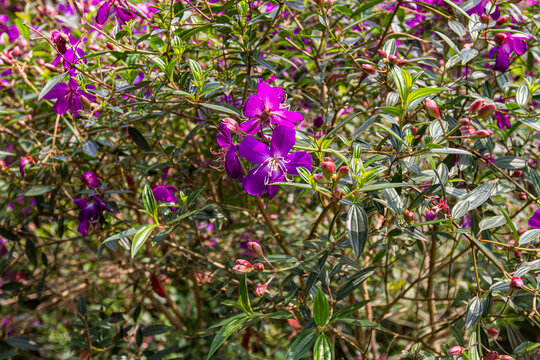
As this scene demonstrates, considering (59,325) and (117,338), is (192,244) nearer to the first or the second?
(117,338)

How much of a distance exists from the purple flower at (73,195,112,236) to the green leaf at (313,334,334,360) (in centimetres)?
84

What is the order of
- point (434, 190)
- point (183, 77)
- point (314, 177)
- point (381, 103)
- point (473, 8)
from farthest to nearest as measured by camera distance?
1. point (381, 103)
2. point (473, 8)
3. point (183, 77)
4. point (434, 190)
5. point (314, 177)

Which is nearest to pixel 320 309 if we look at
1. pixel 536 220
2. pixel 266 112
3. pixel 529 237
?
pixel 266 112

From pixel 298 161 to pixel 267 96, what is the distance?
141mm

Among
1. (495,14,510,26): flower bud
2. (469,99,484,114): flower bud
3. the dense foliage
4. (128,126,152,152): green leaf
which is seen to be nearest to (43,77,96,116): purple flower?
the dense foliage

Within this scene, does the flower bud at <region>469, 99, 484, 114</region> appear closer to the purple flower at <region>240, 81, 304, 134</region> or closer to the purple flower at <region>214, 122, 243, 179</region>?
the purple flower at <region>240, 81, 304, 134</region>

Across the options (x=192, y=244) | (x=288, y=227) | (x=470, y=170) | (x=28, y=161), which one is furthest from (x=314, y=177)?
(x=288, y=227)

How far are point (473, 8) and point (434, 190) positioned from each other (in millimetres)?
576

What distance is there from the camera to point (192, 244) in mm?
1885

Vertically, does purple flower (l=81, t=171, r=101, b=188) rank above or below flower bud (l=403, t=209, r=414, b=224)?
below

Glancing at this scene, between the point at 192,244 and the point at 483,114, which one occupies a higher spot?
the point at 483,114

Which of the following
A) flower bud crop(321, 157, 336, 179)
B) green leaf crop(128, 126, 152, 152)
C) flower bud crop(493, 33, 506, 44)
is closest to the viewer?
flower bud crop(321, 157, 336, 179)

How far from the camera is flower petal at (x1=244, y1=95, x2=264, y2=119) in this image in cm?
84

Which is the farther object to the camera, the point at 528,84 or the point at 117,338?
the point at 117,338
